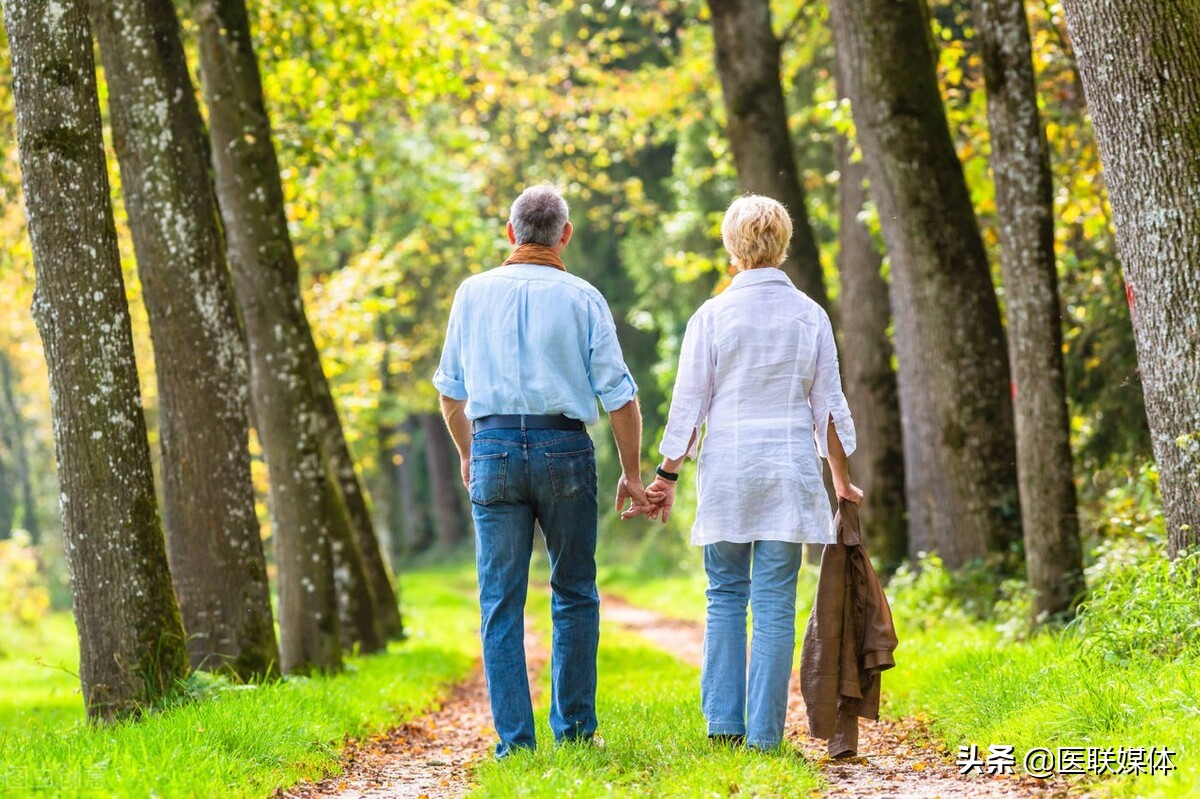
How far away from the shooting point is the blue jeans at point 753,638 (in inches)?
232

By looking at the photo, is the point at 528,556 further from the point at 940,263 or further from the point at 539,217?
the point at 940,263

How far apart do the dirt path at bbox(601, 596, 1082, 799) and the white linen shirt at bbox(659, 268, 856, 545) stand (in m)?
1.05

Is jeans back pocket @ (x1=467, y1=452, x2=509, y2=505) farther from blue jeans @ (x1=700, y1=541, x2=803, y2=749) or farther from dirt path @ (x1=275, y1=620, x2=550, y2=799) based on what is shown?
dirt path @ (x1=275, y1=620, x2=550, y2=799)

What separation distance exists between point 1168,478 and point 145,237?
6516mm

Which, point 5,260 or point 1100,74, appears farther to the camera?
point 5,260

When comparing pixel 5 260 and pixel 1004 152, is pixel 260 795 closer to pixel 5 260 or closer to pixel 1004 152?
pixel 1004 152

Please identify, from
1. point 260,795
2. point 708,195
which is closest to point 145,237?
point 260,795

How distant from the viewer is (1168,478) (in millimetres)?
6797

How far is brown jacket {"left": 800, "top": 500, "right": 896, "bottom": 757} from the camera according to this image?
19.7 ft

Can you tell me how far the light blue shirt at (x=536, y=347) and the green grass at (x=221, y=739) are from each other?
186 cm

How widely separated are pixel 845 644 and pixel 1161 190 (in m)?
2.82

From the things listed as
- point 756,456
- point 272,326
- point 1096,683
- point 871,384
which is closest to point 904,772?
point 1096,683

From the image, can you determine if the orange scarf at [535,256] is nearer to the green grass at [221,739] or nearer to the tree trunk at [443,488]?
the green grass at [221,739]

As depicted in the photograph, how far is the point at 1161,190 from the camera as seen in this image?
21.8ft
